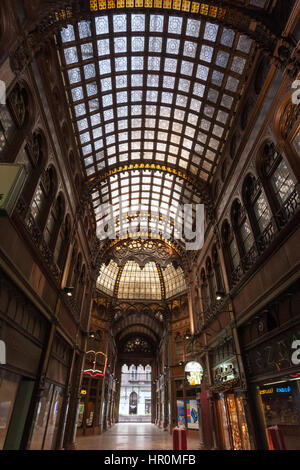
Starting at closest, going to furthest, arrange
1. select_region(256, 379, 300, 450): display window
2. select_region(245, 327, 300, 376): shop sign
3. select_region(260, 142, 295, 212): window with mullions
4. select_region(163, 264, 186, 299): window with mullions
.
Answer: select_region(256, 379, 300, 450): display window, select_region(245, 327, 300, 376): shop sign, select_region(260, 142, 295, 212): window with mullions, select_region(163, 264, 186, 299): window with mullions

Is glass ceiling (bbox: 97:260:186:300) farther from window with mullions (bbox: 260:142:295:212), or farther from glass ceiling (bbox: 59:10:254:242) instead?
window with mullions (bbox: 260:142:295:212)

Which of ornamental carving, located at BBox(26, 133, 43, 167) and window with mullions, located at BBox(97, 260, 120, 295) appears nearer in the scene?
ornamental carving, located at BBox(26, 133, 43, 167)

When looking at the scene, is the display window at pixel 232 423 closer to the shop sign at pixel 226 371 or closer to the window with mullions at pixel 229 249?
the shop sign at pixel 226 371

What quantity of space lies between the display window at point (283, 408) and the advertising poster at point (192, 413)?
56.4 ft

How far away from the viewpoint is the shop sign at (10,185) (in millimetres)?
6051

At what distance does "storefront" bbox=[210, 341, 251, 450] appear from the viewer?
1238 cm

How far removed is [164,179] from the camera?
24.5m

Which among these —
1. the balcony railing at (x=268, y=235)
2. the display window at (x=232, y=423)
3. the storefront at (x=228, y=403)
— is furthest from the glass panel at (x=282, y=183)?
the display window at (x=232, y=423)

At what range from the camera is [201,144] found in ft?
62.4

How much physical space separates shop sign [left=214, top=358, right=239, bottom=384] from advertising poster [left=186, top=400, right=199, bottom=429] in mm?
11469

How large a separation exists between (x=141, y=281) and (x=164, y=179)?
19.5 m

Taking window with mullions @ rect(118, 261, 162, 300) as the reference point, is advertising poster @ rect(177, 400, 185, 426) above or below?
below

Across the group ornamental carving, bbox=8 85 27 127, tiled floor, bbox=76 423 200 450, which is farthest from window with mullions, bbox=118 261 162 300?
ornamental carving, bbox=8 85 27 127
